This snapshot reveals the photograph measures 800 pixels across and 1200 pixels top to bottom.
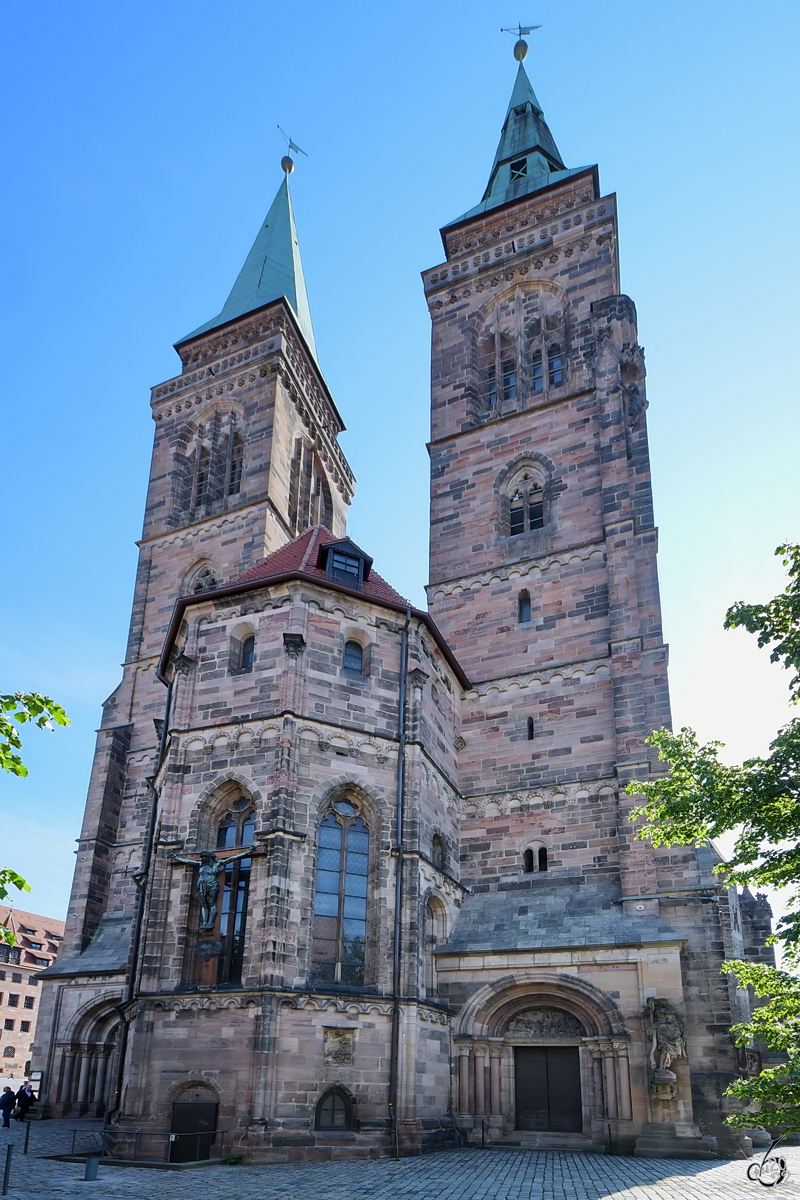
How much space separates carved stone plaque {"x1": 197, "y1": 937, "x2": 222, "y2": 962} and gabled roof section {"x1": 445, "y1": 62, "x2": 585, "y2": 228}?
25764 mm

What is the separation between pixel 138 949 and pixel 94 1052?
7670mm

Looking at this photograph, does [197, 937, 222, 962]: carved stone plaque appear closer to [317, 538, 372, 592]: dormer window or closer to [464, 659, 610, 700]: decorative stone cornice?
[317, 538, 372, 592]: dormer window

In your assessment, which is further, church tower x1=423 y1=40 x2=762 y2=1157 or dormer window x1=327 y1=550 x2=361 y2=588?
dormer window x1=327 y1=550 x2=361 y2=588

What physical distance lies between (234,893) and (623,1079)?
8.05m

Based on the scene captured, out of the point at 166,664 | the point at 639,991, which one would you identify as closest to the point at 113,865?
the point at 166,664

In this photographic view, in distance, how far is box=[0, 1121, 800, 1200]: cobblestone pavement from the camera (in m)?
12.2

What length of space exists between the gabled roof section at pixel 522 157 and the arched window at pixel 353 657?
19319 mm

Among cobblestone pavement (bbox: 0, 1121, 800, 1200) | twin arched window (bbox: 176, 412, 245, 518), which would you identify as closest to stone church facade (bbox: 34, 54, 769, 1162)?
cobblestone pavement (bbox: 0, 1121, 800, 1200)

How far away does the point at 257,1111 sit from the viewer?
15.5 metres

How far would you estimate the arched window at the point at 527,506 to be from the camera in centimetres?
2725

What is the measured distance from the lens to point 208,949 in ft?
56.7

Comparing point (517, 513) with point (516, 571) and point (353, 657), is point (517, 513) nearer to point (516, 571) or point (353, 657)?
point (516, 571)

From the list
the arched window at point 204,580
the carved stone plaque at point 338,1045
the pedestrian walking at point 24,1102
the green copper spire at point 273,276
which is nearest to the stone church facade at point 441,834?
the carved stone plaque at point 338,1045

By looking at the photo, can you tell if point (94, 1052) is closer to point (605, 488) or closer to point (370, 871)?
point (370, 871)
